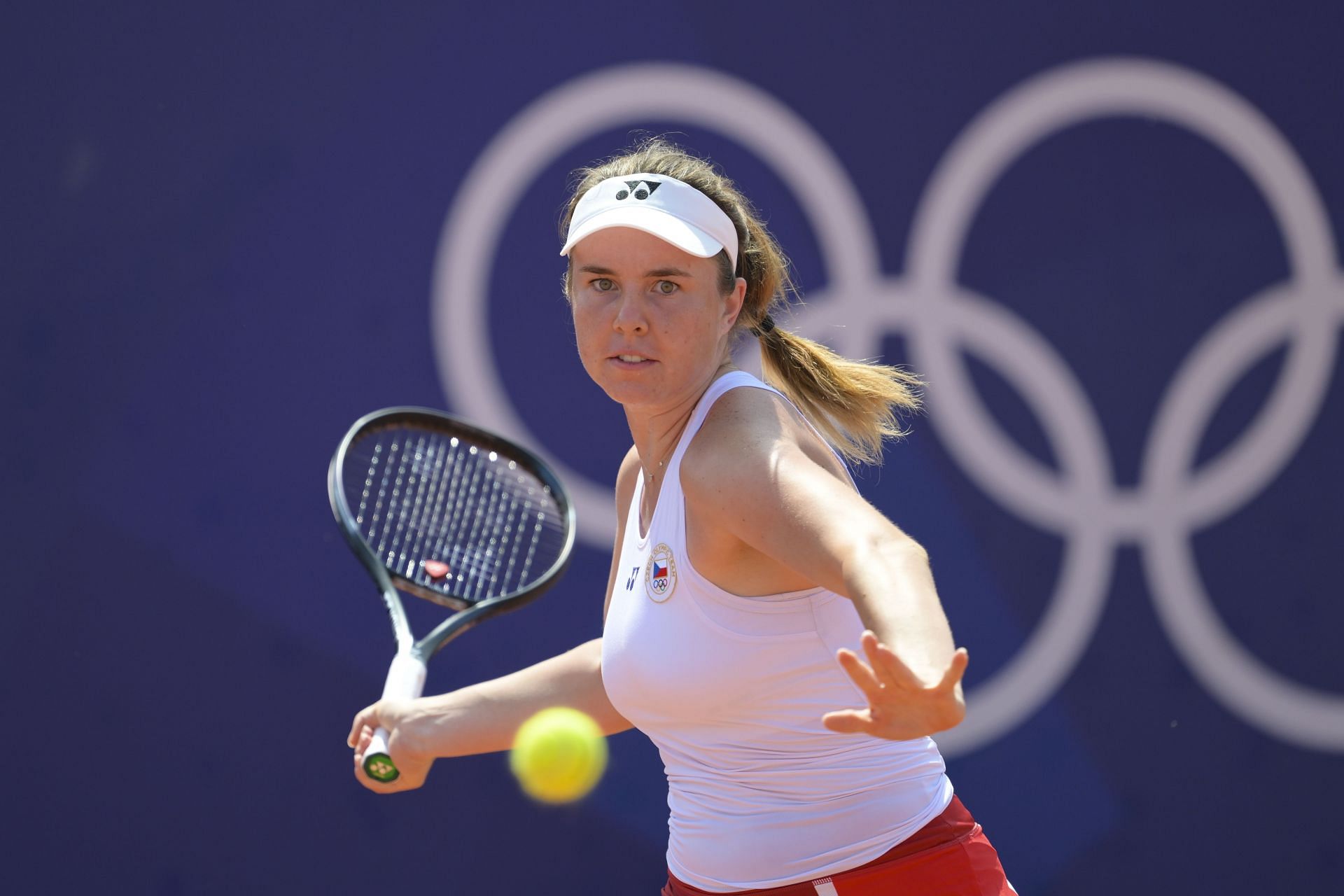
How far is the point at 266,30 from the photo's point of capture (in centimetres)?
350

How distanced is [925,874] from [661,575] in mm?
525

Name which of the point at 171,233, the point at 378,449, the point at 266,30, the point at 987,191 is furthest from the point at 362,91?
the point at 987,191

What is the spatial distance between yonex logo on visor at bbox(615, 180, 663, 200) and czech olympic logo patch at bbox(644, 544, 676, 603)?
1.69 ft

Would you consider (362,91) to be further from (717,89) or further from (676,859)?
(676,859)

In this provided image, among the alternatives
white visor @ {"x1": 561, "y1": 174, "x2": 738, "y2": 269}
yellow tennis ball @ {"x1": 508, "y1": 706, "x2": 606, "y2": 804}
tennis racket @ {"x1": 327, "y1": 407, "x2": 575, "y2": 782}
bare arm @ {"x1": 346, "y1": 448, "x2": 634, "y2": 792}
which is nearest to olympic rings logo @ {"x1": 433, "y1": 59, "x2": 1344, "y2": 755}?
yellow tennis ball @ {"x1": 508, "y1": 706, "x2": 606, "y2": 804}

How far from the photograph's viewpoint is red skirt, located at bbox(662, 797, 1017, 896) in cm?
182

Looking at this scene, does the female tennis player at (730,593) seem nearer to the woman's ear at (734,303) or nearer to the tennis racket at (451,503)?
the woman's ear at (734,303)

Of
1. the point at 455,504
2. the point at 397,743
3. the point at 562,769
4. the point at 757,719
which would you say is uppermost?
the point at 455,504

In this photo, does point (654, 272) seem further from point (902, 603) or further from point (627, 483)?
point (902, 603)

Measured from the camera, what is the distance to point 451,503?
110 inches

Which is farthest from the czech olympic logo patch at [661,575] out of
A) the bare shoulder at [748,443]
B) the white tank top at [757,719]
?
the bare shoulder at [748,443]

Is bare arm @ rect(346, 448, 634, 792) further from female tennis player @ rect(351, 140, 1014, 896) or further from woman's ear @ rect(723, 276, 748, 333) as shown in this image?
woman's ear @ rect(723, 276, 748, 333)

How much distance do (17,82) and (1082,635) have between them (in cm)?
305

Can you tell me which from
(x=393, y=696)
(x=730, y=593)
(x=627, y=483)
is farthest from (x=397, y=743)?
(x=730, y=593)
